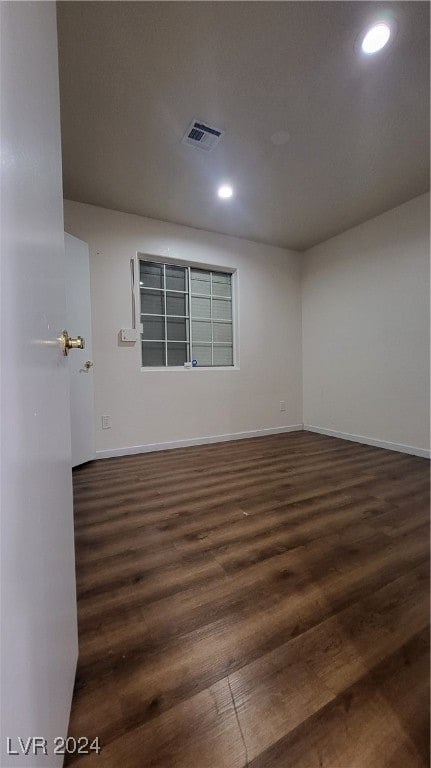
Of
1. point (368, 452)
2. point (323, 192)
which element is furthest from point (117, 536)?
point (323, 192)

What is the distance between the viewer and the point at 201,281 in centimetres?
357

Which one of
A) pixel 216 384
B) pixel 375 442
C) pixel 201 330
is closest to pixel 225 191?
pixel 201 330

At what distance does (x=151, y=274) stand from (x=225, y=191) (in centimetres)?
118

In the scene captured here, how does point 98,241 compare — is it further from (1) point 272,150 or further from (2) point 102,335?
(1) point 272,150

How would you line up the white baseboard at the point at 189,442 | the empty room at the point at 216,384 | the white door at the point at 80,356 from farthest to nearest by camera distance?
the white baseboard at the point at 189,442, the white door at the point at 80,356, the empty room at the point at 216,384

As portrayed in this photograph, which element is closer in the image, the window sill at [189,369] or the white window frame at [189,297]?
the white window frame at [189,297]

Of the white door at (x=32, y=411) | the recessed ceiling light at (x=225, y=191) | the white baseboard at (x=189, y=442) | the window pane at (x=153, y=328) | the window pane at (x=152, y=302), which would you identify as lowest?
the white baseboard at (x=189, y=442)

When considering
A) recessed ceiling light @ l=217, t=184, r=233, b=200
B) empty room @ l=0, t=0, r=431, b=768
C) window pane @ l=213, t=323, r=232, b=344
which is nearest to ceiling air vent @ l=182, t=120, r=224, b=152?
empty room @ l=0, t=0, r=431, b=768

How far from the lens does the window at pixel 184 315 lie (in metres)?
3.26

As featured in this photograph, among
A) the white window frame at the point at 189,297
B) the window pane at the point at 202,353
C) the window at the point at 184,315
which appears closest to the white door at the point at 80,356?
the white window frame at the point at 189,297

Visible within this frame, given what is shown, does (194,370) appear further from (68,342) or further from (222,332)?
(68,342)

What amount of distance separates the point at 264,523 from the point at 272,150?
2685 mm

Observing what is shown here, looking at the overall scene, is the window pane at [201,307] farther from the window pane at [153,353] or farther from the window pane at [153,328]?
the window pane at [153,353]

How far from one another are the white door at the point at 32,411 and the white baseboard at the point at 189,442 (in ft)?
7.75
